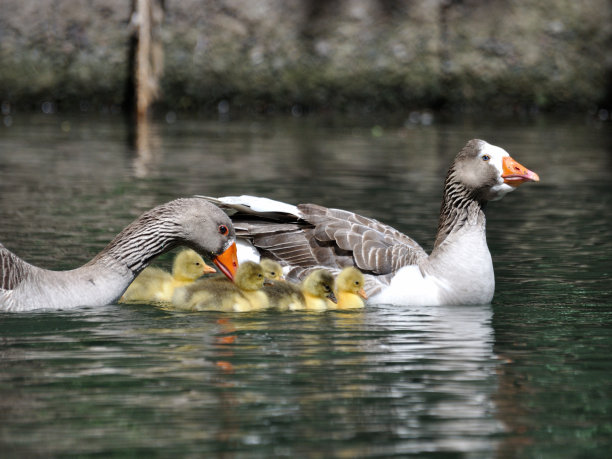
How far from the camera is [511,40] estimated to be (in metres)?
26.5

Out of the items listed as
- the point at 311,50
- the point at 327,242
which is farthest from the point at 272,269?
the point at 311,50

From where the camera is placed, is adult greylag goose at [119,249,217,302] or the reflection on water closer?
the reflection on water

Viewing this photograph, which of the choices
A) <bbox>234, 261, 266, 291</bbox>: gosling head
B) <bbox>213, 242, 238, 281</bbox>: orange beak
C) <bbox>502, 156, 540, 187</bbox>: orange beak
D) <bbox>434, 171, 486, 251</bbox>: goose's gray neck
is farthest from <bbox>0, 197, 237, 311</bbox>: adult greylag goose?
<bbox>502, 156, 540, 187</bbox>: orange beak

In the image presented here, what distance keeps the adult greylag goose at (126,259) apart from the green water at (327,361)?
14 cm

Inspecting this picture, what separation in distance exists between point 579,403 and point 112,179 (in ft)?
35.9

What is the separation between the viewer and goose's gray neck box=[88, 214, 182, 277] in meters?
8.88

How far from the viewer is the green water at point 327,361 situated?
5.68 metres

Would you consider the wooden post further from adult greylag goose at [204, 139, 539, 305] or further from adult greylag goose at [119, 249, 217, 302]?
adult greylag goose at [119, 249, 217, 302]

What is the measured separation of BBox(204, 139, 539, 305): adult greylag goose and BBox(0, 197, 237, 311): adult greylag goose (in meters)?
0.80

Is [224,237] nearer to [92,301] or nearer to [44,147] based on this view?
[92,301]

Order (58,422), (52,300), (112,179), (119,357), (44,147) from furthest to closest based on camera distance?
(44,147) < (112,179) < (52,300) < (119,357) < (58,422)

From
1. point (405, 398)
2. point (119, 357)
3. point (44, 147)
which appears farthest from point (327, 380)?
point (44, 147)

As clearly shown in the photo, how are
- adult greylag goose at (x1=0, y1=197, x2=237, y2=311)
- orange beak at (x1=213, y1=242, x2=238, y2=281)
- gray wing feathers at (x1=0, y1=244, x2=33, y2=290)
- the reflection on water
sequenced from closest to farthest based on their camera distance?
the reflection on water, gray wing feathers at (x1=0, y1=244, x2=33, y2=290), adult greylag goose at (x1=0, y1=197, x2=237, y2=311), orange beak at (x1=213, y1=242, x2=238, y2=281)

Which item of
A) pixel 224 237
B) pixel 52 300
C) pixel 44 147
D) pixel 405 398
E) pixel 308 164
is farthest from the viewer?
pixel 44 147
